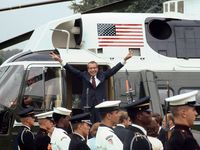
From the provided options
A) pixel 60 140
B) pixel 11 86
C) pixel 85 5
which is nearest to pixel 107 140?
pixel 60 140

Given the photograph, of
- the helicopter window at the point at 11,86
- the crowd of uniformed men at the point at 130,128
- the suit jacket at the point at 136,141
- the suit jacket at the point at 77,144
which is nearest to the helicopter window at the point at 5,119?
the helicopter window at the point at 11,86

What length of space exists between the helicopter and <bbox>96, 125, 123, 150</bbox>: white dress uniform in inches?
157

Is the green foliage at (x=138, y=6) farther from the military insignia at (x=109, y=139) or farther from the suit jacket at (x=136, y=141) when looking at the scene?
the suit jacket at (x=136, y=141)

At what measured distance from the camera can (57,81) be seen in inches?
399

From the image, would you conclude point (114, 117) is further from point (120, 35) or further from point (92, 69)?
point (120, 35)

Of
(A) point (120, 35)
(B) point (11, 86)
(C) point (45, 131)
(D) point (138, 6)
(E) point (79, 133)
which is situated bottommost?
(C) point (45, 131)

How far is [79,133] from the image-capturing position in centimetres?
628

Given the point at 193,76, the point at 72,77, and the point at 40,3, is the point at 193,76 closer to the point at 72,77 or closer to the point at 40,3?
the point at 72,77

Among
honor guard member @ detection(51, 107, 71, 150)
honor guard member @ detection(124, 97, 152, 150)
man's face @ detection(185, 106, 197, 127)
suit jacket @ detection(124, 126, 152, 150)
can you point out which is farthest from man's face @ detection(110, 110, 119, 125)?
man's face @ detection(185, 106, 197, 127)

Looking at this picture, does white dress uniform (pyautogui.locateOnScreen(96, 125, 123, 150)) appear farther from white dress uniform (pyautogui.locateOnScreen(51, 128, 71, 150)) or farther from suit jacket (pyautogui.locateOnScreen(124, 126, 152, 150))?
white dress uniform (pyautogui.locateOnScreen(51, 128, 71, 150))

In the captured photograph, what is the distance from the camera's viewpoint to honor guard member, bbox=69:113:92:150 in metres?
6.07

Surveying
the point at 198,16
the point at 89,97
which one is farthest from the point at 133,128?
the point at 198,16

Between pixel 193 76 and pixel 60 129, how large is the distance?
4911mm

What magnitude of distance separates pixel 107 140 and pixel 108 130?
111 mm
